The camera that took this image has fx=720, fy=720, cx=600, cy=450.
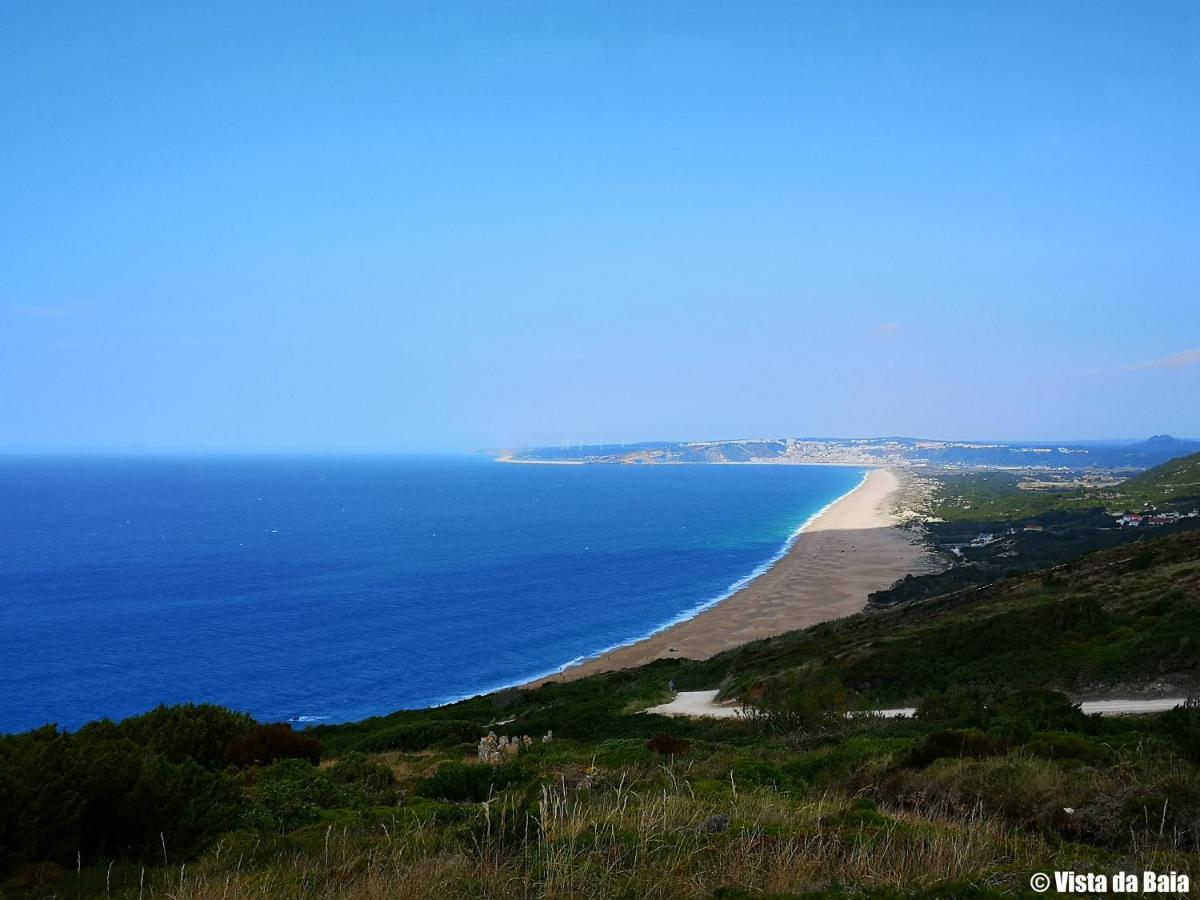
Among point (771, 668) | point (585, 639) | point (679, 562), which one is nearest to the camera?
point (771, 668)

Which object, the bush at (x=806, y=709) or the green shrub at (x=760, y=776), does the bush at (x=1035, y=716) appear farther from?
the bush at (x=806, y=709)

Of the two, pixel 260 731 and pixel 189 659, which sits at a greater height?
pixel 260 731

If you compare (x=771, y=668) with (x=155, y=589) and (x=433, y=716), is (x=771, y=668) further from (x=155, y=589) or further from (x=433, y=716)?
(x=155, y=589)

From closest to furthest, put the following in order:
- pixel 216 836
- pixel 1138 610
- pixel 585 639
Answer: pixel 216 836
pixel 1138 610
pixel 585 639

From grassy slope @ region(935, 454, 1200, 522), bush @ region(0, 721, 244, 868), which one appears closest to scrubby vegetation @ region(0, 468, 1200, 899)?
bush @ region(0, 721, 244, 868)

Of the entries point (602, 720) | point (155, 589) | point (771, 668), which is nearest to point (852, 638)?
point (771, 668)

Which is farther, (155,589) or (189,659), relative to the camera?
(155,589)

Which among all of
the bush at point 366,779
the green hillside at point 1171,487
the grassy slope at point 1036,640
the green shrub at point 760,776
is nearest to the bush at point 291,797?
the bush at point 366,779

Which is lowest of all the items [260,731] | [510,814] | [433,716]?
[433,716]
